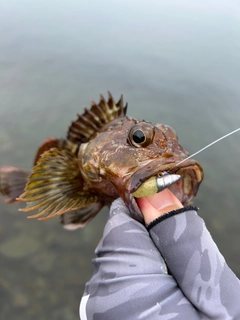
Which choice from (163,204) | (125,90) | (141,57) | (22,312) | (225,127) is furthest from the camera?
(141,57)

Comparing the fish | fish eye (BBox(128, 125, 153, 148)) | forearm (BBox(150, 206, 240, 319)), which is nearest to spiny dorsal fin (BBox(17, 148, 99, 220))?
the fish

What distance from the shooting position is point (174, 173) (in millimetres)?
1645

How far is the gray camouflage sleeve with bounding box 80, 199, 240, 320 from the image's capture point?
3.89 feet

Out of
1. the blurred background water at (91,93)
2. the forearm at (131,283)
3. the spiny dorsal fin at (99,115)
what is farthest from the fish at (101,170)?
the blurred background water at (91,93)

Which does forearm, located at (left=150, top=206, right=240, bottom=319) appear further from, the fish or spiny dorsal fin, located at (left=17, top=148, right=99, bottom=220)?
spiny dorsal fin, located at (left=17, top=148, right=99, bottom=220)

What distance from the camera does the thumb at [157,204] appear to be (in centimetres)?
151

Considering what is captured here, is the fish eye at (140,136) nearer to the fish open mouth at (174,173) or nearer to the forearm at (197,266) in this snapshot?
the fish open mouth at (174,173)

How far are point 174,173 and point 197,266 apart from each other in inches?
21.6

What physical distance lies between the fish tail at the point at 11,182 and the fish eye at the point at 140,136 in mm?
1355

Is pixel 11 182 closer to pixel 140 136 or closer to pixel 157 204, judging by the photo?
pixel 140 136

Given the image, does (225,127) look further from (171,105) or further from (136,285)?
(136,285)

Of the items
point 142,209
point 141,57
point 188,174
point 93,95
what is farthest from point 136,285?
point 141,57

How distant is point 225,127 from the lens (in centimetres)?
369

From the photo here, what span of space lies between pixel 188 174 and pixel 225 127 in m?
2.22
